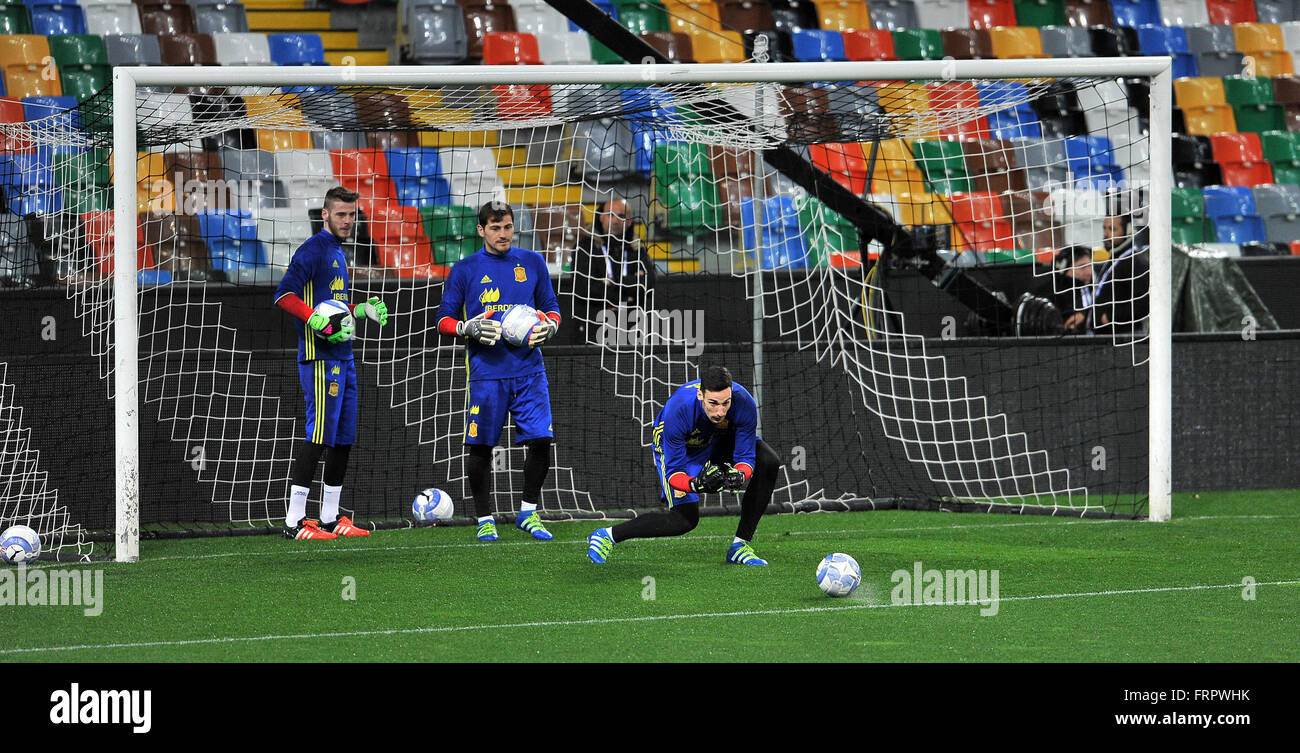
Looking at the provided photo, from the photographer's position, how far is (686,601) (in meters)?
6.02

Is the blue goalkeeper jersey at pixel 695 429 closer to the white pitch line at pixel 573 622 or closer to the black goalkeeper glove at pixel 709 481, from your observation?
the black goalkeeper glove at pixel 709 481

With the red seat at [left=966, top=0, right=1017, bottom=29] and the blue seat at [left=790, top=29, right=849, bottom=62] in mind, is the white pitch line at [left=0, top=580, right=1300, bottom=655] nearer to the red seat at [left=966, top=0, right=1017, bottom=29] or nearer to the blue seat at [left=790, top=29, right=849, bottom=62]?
the blue seat at [left=790, top=29, right=849, bottom=62]

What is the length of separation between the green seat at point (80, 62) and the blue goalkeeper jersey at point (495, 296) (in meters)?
6.11

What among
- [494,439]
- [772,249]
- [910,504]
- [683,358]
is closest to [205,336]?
[494,439]

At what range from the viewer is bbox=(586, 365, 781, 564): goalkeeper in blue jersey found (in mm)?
6645

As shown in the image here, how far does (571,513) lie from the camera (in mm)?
9383

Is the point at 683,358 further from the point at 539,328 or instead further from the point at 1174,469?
the point at 1174,469

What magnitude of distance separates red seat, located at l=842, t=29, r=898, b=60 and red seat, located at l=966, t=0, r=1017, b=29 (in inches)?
63.1

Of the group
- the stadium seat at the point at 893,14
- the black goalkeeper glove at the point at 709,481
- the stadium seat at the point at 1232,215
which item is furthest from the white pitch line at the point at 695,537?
the stadium seat at the point at 893,14

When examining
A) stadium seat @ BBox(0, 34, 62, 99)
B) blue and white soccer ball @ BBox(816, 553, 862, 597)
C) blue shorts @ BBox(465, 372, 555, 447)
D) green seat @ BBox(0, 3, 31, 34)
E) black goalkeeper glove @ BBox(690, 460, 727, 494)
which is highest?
green seat @ BBox(0, 3, 31, 34)

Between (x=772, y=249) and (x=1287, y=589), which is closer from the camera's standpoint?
(x=1287, y=589)

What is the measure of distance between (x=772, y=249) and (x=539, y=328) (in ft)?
10.8

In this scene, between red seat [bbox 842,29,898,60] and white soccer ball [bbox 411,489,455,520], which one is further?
red seat [bbox 842,29,898,60]

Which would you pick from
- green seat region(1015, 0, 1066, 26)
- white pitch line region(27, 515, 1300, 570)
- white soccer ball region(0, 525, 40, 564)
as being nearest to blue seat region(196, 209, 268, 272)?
white pitch line region(27, 515, 1300, 570)
